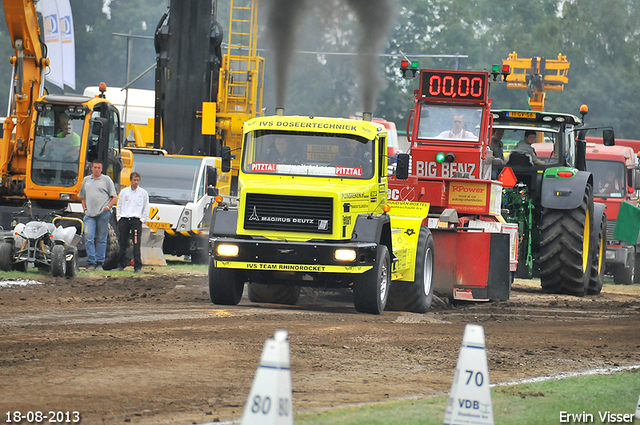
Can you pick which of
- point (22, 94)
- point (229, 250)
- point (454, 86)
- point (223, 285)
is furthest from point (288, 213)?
point (22, 94)

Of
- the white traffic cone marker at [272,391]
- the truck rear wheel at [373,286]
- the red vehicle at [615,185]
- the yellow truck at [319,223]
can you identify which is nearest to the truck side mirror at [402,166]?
the yellow truck at [319,223]

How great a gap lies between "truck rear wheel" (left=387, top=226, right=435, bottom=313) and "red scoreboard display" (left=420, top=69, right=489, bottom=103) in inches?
111

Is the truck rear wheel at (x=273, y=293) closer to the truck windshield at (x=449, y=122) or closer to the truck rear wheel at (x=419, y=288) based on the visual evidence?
the truck rear wheel at (x=419, y=288)

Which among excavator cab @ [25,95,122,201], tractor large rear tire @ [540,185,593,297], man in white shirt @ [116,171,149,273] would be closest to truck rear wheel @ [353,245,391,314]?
tractor large rear tire @ [540,185,593,297]

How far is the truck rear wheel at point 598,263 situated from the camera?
703 inches

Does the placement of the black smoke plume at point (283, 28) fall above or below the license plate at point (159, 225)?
above

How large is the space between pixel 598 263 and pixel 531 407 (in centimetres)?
1162

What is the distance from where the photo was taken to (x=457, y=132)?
15828mm

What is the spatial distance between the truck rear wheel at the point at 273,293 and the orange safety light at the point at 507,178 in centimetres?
396

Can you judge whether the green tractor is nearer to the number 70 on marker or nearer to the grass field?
the grass field

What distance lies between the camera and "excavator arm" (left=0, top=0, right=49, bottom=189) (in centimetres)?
1992

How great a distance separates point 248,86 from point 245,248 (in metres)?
15.9

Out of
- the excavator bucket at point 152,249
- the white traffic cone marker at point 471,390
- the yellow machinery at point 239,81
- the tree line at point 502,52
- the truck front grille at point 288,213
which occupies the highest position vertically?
the tree line at point 502,52

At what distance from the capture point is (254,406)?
4496 mm
